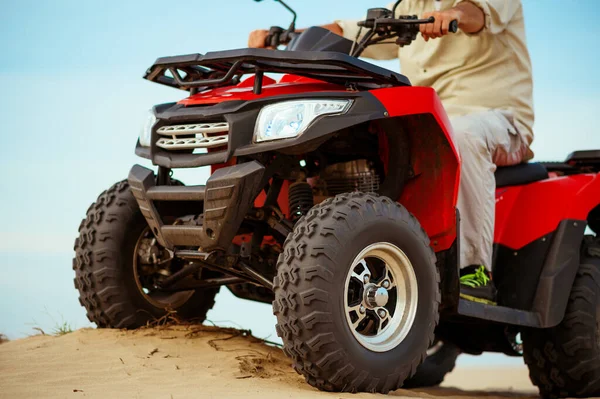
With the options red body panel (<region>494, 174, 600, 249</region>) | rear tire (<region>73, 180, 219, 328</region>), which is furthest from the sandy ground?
red body panel (<region>494, 174, 600, 249</region>)

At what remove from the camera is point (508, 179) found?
5578 mm

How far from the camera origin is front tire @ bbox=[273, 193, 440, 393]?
377 cm

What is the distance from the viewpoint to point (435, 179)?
4605 millimetres

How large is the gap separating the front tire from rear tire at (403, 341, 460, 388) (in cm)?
289

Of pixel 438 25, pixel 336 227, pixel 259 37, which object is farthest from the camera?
pixel 259 37

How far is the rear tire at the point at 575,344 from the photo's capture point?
17.9 ft

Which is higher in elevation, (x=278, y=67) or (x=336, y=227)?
(x=278, y=67)

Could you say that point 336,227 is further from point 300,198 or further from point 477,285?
point 477,285

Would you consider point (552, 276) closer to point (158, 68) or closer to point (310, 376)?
point (310, 376)

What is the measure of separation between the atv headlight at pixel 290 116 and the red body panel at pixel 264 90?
0.36 feet

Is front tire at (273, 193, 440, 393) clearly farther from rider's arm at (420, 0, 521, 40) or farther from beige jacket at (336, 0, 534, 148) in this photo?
beige jacket at (336, 0, 534, 148)

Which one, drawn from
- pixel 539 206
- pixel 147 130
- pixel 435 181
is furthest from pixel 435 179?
pixel 147 130

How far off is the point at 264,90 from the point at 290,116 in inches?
14.2

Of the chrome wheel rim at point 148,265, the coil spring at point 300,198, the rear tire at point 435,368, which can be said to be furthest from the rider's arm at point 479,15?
the rear tire at point 435,368
